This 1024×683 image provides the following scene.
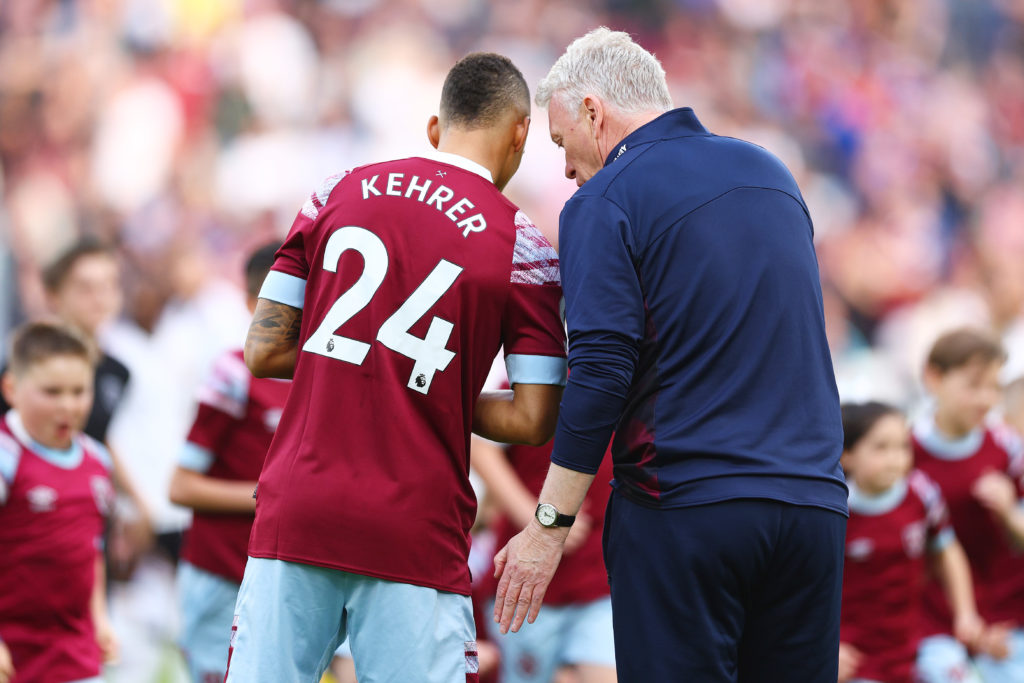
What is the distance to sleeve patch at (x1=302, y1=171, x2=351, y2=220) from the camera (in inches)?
114

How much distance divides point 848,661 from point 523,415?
2493 mm

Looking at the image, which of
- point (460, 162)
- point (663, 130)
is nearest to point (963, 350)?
point (663, 130)

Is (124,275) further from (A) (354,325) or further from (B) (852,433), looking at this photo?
(A) (354,325)

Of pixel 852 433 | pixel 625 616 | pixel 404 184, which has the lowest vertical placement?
pixel 625 616

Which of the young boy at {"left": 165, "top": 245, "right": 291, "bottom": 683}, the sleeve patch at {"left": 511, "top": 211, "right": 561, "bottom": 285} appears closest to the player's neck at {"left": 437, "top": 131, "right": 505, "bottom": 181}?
the sleeve patch at {"left": 511, "top": 211, "right": 561, "bottom": 285}

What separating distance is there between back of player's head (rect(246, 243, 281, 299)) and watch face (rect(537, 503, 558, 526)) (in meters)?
2.35

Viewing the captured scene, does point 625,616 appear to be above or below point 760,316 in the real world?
below

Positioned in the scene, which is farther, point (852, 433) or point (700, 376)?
point (852, 433)

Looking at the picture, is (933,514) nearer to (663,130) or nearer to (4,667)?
(663,130)

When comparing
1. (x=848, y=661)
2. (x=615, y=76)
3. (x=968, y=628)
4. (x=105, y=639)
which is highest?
(x=615, y=76)

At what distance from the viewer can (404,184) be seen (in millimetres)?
2836

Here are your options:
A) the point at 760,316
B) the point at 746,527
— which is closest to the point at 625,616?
the point at 746,527

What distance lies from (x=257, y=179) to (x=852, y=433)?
793cm

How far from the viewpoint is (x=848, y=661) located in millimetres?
4652
